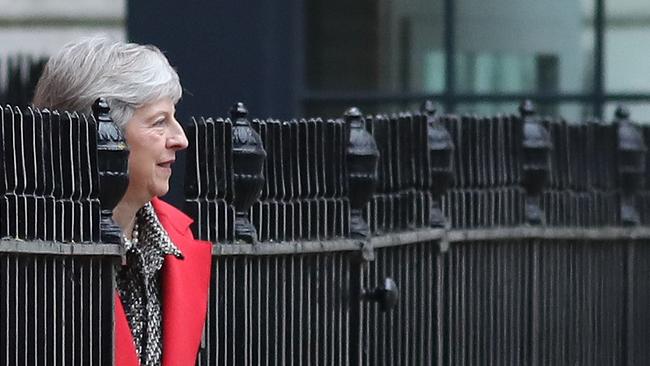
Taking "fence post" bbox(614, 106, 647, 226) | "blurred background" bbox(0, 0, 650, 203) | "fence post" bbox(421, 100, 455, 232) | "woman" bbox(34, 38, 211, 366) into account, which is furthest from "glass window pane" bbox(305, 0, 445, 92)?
"woman" bbox(34, 38, 211, 366)

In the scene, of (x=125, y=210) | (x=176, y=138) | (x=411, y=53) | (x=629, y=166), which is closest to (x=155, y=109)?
(x=176, y=138)

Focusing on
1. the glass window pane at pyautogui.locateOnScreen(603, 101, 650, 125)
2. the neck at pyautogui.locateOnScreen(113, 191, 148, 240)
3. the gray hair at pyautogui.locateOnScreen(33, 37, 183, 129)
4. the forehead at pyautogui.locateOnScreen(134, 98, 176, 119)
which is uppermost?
the gray hair at pyautogui.locateOnScreen(33, 37, 183, 129)

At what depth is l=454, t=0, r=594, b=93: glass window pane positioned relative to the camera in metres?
12.6

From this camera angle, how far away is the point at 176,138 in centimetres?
491

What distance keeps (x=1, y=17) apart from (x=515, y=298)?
9811mm

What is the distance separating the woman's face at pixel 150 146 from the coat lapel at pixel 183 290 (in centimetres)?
18

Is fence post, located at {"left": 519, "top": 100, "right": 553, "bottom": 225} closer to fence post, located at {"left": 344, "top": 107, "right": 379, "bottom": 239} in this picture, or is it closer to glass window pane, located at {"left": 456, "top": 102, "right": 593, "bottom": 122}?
fence post, located at {"left": 344, "top": 107, "right": 379, "bottom": 239}

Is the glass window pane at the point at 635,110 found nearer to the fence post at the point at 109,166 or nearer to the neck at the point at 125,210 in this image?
the neck at the point at 125,210

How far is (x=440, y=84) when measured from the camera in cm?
1252

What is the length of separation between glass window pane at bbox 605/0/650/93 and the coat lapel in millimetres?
7658

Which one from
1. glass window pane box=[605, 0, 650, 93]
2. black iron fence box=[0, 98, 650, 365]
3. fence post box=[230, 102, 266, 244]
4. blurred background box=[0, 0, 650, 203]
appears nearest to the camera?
black iron fence box=[0, 98, 650, 365]

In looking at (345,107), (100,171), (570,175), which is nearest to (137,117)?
(100,171)

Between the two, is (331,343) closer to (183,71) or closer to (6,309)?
(6,309)

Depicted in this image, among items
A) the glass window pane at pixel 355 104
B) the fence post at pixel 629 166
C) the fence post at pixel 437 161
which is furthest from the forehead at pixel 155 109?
the glass window pane at pixel 355 104
